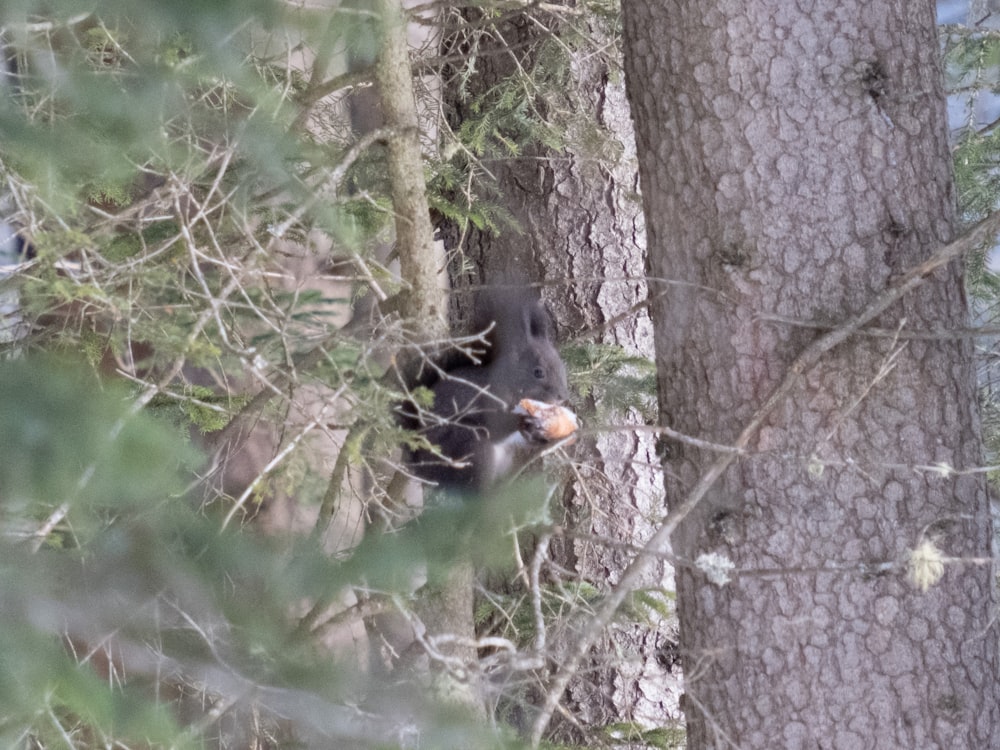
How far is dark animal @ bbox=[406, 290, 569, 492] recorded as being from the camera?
2.25m

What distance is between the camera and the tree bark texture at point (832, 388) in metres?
2.17

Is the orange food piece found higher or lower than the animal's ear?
lower

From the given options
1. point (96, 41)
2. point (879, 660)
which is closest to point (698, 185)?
point (879, 660)

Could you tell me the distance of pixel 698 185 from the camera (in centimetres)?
233

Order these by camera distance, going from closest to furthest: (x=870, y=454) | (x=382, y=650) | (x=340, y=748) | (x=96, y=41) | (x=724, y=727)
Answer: (x=340, y=748), (x=870, y=454), (x=724, y=727), (x=382, y=650), (x=96, y=41)

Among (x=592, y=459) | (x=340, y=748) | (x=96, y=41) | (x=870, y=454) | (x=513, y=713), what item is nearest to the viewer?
(x=340, y=748)

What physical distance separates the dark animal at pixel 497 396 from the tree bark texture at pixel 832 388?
0.35 meters

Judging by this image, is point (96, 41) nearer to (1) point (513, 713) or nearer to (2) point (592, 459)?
(2) point (592, 459)

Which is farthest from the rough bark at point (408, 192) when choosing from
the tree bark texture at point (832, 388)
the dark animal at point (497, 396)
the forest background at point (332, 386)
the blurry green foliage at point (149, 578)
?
the blurry green foliage at point (149, 578)

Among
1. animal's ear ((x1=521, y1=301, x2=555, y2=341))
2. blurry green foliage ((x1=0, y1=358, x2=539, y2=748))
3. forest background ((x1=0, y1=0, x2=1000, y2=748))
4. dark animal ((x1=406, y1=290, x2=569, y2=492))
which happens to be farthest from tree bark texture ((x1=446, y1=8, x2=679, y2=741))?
blurry green foliage ((x1=0, y1=358, x2=539, y2=748))

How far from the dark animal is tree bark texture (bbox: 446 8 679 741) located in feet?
3.03

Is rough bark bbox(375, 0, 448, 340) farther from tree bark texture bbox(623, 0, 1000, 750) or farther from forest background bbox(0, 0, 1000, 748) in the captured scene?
tree bark texture bbox(623, 0, 1000, 750)

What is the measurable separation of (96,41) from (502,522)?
2.15m

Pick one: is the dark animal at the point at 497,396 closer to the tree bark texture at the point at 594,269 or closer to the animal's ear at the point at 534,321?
the animal's ear at the point at 534,321
